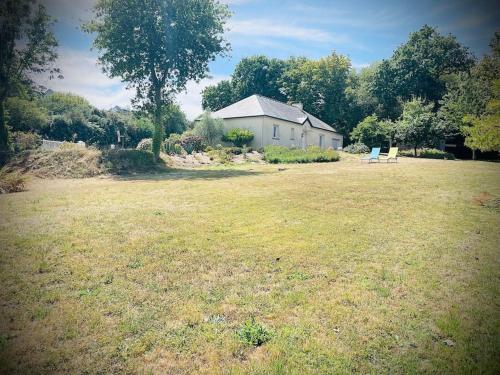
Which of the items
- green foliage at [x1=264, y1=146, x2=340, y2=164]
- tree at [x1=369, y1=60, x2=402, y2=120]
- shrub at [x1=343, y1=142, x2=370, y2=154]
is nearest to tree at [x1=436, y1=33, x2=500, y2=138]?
shrub at [x1=343, y1=142, x2=370, y2=154]

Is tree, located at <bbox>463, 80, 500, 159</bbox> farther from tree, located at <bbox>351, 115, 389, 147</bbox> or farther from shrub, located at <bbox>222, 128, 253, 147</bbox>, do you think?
tree, located at <bbox>351, 115, 389, 147</bbox>

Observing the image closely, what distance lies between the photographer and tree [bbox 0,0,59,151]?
426 centimetres

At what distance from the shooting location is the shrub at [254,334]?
11.7 ft

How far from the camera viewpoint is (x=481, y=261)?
570 centimetres

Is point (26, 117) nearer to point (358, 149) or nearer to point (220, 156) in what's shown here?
point (220, 156)

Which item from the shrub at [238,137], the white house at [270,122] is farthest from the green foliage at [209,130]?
the white house at [270,122]

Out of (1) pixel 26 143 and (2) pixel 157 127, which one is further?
(1) pixel 26 143

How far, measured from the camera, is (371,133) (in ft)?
145

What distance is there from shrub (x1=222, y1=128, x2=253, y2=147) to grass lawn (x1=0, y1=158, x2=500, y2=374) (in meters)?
26.8

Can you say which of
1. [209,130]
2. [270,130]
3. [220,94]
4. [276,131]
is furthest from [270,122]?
[220,94]

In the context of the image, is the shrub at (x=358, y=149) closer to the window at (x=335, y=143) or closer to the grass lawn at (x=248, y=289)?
the window at (x=335, y=143)

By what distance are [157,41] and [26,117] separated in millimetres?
22994

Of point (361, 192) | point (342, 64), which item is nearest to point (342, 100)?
point (342, 64)

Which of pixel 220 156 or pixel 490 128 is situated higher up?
pixel 490 128
